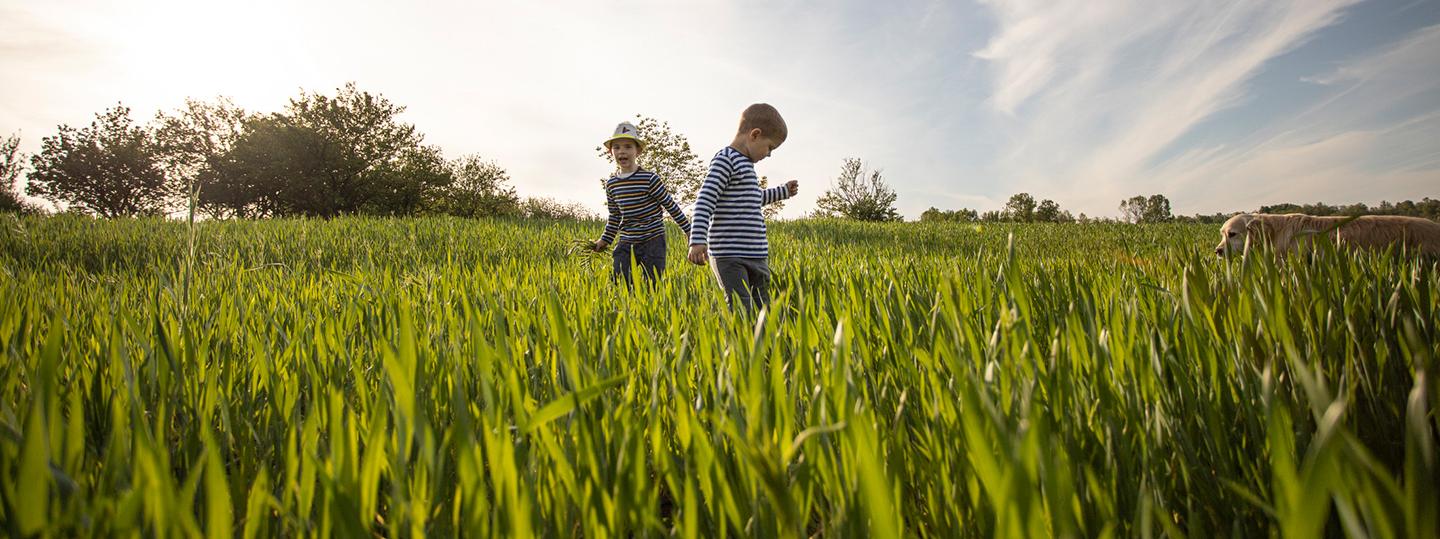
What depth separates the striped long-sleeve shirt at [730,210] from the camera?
11.5ft

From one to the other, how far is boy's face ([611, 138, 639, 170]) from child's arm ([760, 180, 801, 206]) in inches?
59.8

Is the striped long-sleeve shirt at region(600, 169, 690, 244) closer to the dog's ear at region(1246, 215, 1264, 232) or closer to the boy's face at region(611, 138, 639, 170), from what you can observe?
the boy's face at region(611, 138, 639, 170)

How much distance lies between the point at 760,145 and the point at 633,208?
1478 mm

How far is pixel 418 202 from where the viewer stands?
38.8 metres

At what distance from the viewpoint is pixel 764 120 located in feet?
11.7

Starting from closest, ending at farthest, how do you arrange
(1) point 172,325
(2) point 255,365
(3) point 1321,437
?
(3) point 1321,437, (2) point 255,365, (1) point 172,325

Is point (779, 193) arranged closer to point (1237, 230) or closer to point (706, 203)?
point (706, 203)

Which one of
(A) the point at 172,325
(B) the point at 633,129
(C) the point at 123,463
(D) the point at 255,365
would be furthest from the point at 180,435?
(B) the point at 633,129

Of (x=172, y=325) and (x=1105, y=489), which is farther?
(x=172, y=325)

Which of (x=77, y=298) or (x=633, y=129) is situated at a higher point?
(x=633, y=129)

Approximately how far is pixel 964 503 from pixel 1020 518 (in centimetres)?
34

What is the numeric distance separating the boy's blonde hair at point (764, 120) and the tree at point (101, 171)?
51.2 meters

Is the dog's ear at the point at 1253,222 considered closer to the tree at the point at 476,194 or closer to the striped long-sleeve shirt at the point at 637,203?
the striped long-sleeve shirt at the point at 637,203

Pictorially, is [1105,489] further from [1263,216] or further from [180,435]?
[1263,216]
